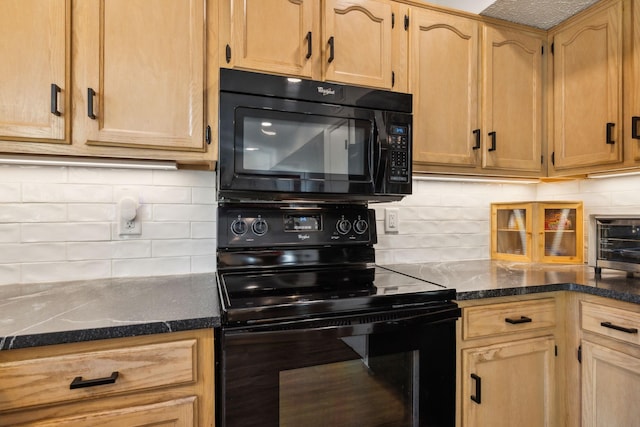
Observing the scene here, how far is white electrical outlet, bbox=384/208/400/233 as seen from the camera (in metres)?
1.81

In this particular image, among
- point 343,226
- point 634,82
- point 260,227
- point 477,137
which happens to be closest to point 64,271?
point 260,227

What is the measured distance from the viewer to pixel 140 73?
1.17 meters

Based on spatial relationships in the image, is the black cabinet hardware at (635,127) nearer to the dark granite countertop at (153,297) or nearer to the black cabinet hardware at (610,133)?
the black cabinet hardware at (610,133)

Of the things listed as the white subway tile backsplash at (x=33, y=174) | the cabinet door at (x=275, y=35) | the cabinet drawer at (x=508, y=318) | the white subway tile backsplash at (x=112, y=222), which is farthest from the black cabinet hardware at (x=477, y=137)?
the white subway tile backsplash at (x=33, y=174)

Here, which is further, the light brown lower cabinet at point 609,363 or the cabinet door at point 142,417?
the light brown lower cabinet at point 609,363

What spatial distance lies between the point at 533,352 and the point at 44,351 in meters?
1.58

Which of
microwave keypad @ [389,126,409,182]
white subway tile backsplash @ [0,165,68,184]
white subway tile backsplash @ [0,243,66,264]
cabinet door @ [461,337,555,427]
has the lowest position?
cabinet door @ [461,337,555,427]

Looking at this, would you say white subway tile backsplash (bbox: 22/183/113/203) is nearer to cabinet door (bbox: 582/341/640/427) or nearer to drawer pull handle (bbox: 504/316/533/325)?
drawer pull handle (bbox: 504/316/533/325)

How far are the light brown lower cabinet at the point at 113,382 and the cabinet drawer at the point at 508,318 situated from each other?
90cm

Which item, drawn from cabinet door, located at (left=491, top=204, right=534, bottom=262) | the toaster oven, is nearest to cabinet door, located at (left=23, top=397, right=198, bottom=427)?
the toaster oven

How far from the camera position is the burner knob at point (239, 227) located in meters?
1.39

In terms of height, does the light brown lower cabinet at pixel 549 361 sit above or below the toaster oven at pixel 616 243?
below

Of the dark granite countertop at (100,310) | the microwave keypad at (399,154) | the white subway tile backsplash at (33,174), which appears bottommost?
the dark granite countertop at (100,310)

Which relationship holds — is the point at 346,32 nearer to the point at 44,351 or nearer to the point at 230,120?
the point at 230,120
